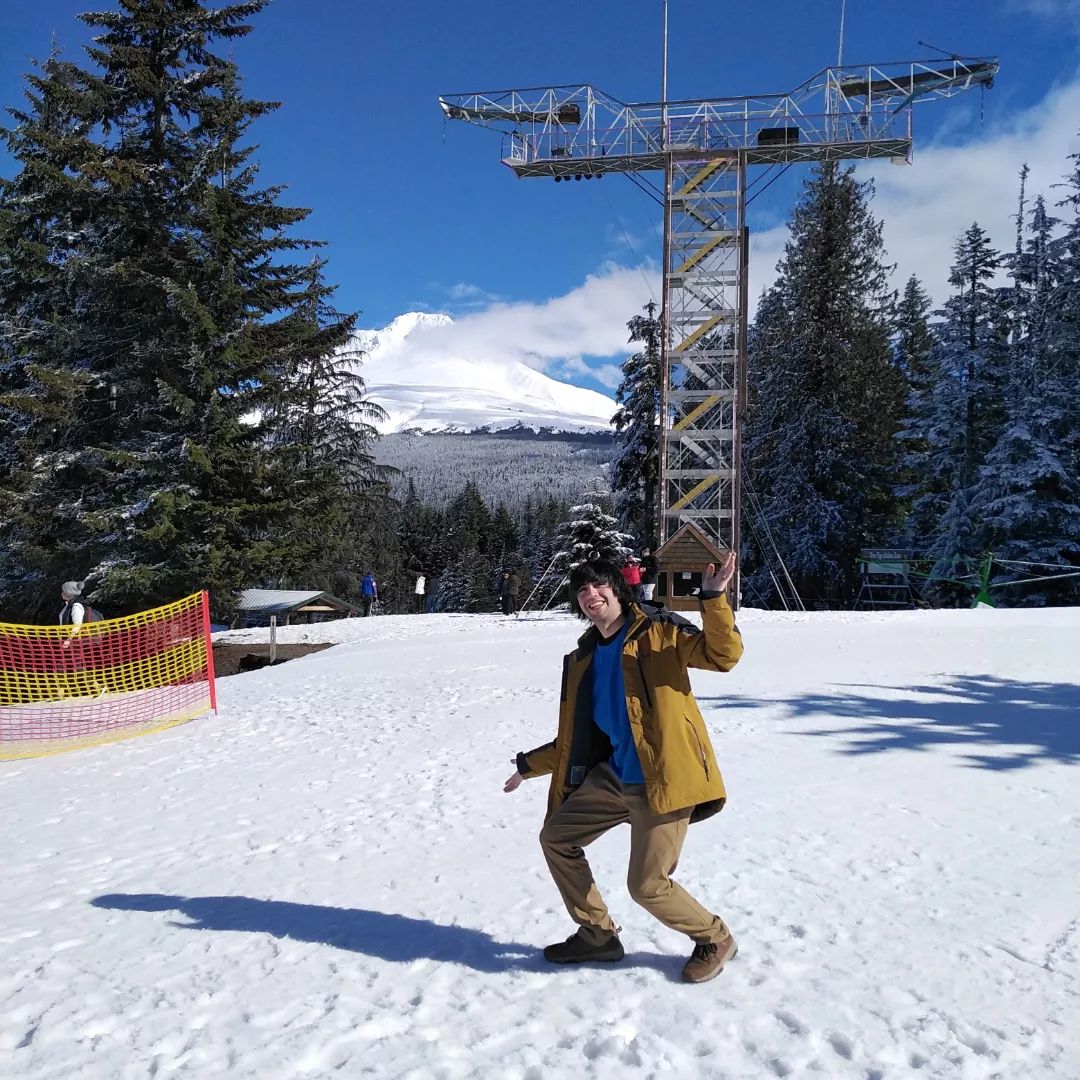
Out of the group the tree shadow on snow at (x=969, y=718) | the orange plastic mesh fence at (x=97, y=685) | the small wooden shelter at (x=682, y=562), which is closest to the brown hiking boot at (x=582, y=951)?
the tree shadow on snow at (x=969, y=718)

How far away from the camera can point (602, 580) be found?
12.1 feet

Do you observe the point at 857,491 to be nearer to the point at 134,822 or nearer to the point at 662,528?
the point at 662,528

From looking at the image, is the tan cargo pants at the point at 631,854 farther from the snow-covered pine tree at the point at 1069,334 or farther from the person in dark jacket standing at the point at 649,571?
the snow-covered pine tree at the point at 1069,334

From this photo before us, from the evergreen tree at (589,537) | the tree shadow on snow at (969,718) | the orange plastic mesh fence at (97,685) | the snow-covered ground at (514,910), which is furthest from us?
the evergreen tree at (589,537)

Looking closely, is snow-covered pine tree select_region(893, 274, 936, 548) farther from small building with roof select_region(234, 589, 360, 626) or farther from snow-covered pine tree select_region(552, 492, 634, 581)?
small building with roof select_region(234, 589, 360, 626)

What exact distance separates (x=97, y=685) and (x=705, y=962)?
12950 mm

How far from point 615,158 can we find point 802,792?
815 inches

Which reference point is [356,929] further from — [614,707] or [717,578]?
[717,578]

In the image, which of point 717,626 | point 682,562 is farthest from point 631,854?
point 682,562

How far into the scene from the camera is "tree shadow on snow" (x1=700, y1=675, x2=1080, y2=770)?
7699 millimetres

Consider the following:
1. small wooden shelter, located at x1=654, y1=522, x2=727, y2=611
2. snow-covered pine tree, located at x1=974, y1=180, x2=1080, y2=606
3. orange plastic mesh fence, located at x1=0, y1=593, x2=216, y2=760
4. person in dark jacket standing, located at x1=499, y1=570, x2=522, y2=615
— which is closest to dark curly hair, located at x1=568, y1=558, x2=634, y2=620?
orange plastic mesh fence, located at x1=0, y1=593, x2=216, y2=760

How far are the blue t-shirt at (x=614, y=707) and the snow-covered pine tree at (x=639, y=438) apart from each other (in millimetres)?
30047

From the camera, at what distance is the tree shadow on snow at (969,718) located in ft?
25.3

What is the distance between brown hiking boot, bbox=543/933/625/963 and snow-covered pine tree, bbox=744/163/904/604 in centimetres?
3003
